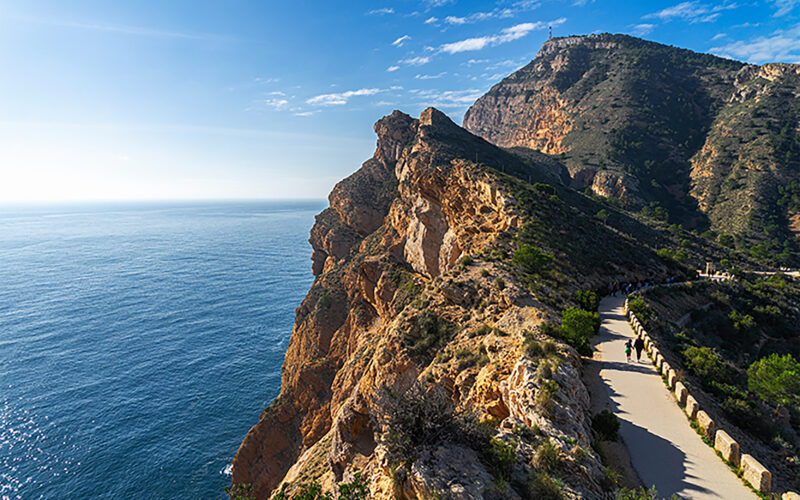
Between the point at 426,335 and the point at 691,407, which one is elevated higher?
the point at 691,407

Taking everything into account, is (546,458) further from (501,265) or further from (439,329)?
(501,265)

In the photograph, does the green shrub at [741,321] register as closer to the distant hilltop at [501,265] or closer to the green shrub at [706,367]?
the distant hilltop at [501,265]

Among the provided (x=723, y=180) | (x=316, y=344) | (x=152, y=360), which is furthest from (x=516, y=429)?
(x=723, y=180)

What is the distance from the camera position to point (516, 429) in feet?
32.5

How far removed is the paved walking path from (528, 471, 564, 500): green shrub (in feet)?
15.1

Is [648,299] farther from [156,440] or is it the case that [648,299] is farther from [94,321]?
[94,321]

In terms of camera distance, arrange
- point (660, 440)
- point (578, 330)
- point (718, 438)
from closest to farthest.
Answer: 1. point (718, 438)
2. point (660, 440)
3. point (578, 330)

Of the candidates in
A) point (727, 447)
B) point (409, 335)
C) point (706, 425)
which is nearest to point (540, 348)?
point (706, 425)

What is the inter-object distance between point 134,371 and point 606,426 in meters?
58.3

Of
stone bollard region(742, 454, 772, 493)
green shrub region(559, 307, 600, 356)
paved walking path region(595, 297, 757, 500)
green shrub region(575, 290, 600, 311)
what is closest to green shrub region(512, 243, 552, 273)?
green shrub region(575, 290, 600, 311)

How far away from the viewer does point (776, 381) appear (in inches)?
661

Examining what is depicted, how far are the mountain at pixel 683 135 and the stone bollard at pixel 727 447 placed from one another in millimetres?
62978

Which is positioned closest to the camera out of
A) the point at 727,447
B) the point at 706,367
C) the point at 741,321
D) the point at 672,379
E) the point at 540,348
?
the point at 727,447

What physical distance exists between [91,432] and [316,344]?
25.2 m
